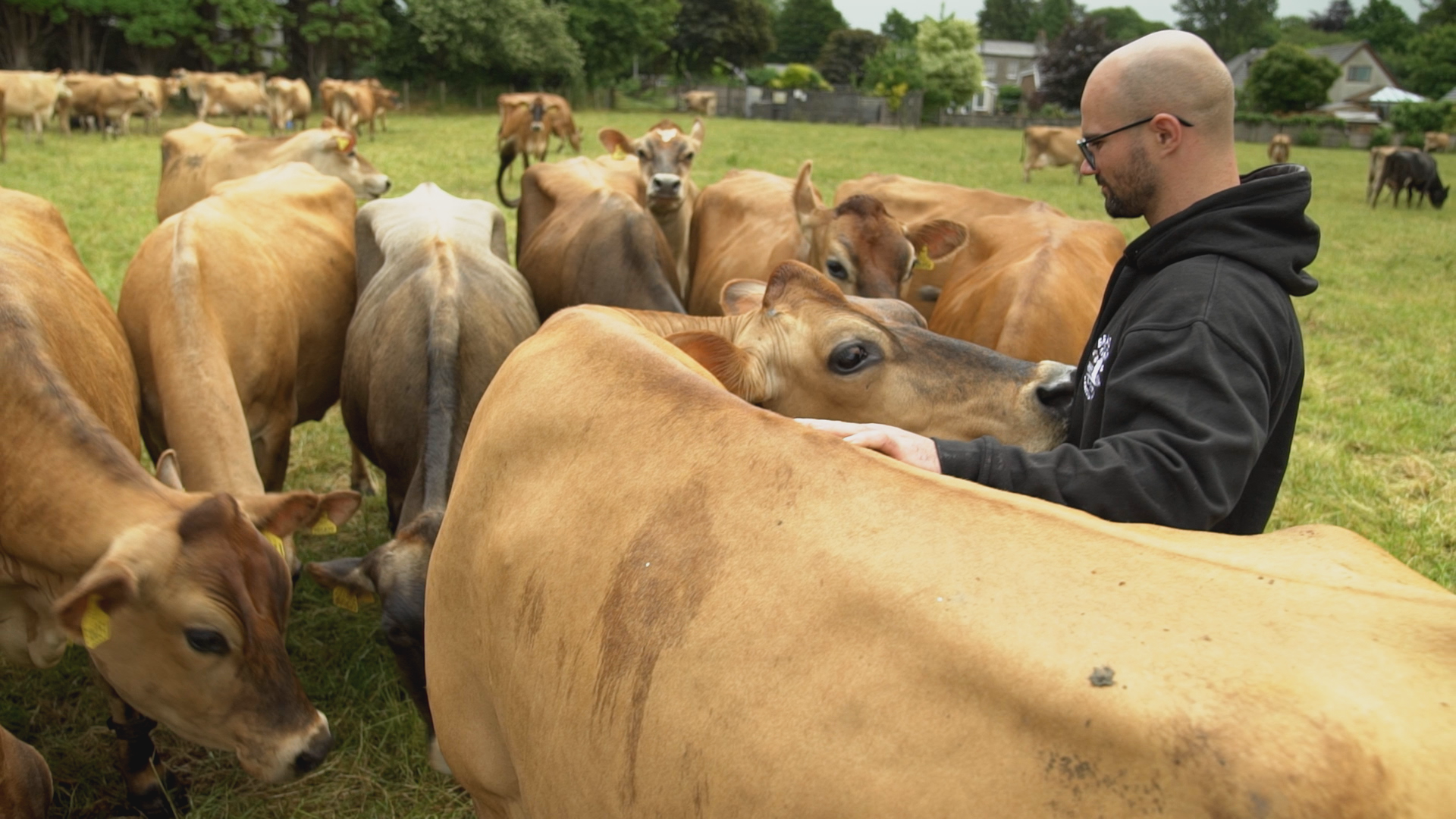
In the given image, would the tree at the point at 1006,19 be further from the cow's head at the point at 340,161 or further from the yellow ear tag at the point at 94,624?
the yellow ear tag at the point at 94,624

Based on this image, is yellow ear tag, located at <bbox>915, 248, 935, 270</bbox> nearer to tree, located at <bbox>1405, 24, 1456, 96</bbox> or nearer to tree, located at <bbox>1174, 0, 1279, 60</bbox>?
tree, located at <bbox>1405, 24, 1456, 96</bbox>

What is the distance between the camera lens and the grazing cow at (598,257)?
5750mm

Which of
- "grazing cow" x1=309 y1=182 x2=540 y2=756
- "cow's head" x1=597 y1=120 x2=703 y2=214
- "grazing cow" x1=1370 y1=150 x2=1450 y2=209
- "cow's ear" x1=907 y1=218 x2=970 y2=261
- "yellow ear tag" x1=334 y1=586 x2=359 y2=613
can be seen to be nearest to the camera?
"grazing cow" x1=309 y1=182 x2=540 y2=756

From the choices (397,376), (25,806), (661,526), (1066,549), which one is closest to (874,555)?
(1066,549)

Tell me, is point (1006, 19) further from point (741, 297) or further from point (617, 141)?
point (741, 297)

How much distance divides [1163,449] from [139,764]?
3.29 m

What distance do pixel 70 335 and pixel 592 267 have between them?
2689 millimetres

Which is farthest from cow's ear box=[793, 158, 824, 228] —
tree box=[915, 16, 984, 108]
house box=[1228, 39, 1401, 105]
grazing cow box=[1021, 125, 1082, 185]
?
house box=[1228, 39, 1401, 105]

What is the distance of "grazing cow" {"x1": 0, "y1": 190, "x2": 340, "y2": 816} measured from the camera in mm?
2984

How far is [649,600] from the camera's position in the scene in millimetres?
1756

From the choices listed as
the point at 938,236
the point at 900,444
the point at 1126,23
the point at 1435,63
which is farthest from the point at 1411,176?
the point at 1126,23

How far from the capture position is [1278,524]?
5.48 m

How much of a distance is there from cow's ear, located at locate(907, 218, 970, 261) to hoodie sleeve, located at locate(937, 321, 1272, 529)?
3.90 m

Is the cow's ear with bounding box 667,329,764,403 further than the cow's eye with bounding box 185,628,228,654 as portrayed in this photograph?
No
